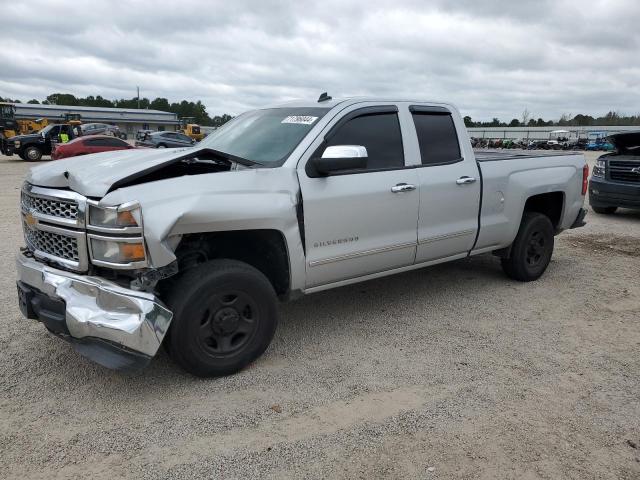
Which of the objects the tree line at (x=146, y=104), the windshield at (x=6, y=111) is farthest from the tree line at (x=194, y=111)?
the windshield at (x=6, y=111)

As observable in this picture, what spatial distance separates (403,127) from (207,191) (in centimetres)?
204

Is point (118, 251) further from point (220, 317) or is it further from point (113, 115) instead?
point (113, 115)

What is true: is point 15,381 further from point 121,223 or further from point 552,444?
point 552,444

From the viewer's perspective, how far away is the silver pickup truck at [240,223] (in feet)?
10.2

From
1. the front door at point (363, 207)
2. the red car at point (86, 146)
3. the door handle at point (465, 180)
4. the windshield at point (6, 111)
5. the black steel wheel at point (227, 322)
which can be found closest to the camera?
the black steel wheel at point (227, 322)

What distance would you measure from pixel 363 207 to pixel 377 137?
0.70 metres

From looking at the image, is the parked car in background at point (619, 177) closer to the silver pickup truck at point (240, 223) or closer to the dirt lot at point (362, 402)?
the dirt lot at point (362, 402)

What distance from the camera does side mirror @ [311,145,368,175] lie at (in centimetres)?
368

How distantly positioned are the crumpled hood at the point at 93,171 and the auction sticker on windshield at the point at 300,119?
1044 millimetres

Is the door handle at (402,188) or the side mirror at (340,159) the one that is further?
the door handle at (402,188)

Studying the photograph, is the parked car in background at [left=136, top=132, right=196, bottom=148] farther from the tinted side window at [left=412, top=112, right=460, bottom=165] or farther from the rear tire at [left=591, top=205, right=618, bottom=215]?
the tinted side window at [left=412, top=112, right=460, bottom=165]

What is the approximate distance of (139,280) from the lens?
3172 mm

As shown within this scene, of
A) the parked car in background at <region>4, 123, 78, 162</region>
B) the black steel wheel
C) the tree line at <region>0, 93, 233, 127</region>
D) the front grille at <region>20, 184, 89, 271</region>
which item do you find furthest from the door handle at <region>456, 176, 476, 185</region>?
the tree line at <region>0, 93, 233, 127</region>

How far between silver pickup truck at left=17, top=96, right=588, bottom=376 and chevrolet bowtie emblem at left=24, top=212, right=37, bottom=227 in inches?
0.9
